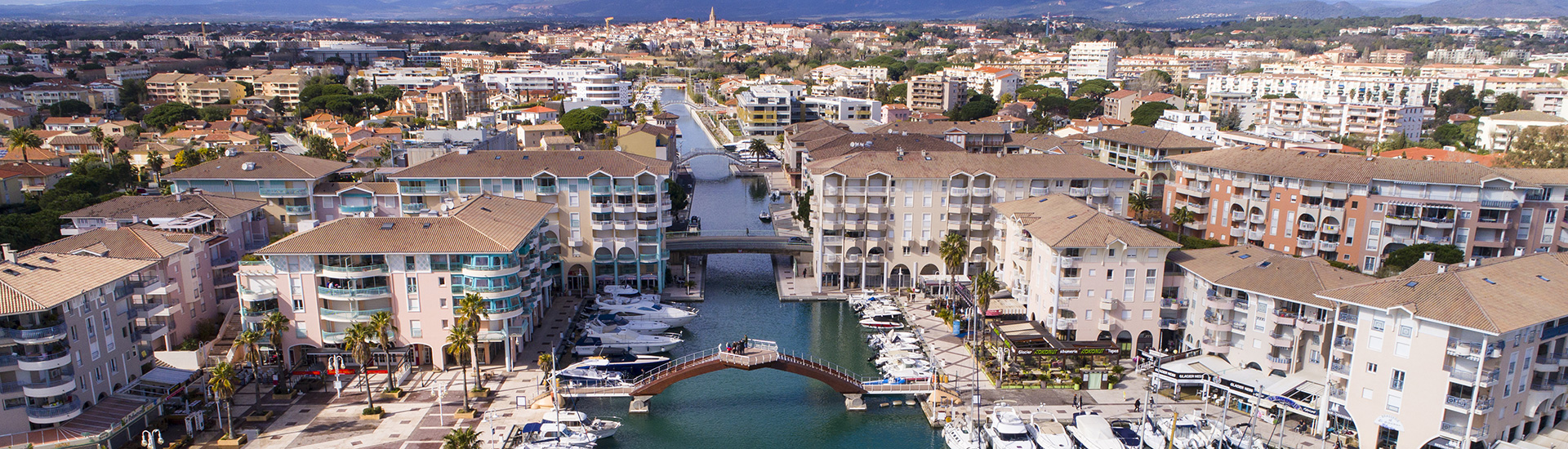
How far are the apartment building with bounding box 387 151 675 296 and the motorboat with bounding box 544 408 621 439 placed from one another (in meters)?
20.6

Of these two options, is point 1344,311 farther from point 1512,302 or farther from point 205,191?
point 205,191

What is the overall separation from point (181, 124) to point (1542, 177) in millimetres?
136449

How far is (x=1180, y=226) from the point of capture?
7281 cm

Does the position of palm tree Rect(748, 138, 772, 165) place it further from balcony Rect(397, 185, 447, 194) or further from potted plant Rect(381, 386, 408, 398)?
potted plant Rect(381, 386, 408, 398)

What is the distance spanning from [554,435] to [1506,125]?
11570cm

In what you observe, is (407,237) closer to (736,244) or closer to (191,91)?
(736,244)

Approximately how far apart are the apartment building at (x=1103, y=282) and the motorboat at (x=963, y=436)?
11.5m


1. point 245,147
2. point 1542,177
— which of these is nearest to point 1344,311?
point 1542,177

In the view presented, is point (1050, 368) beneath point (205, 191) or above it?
beneath

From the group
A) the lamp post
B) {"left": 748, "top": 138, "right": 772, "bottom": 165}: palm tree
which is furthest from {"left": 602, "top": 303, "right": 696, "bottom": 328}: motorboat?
{"left": 748, "top": 138, "right": 772, "bottom": 165}: palm tree

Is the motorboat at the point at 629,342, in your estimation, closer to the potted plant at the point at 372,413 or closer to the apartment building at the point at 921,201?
the potted plant at the point at 372,413

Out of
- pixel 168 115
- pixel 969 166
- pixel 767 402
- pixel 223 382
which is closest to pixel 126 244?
pixel 223 382

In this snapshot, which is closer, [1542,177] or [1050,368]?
[1050,368]

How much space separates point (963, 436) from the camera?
3941cm
